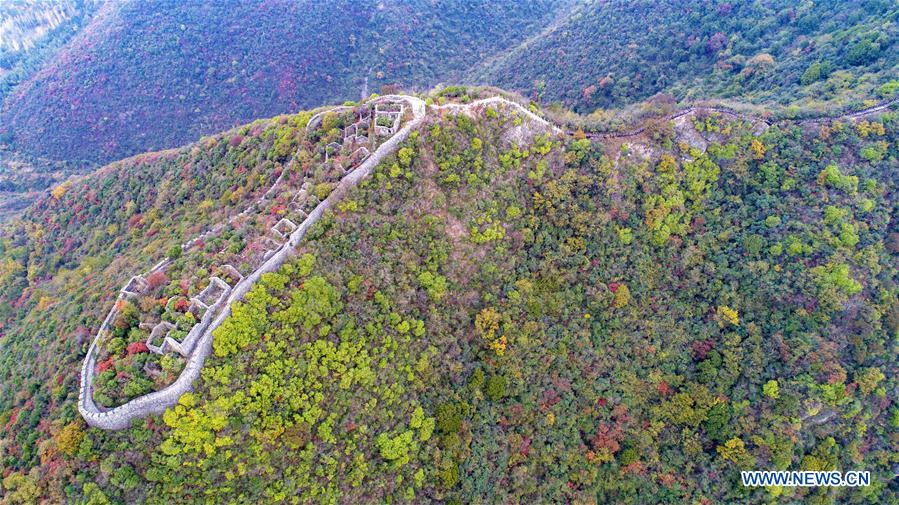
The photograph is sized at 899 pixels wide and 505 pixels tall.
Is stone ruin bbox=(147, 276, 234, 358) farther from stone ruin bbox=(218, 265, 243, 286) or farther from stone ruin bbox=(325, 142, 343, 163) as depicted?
stone ruin bbox=(325, 142, 343, 163)

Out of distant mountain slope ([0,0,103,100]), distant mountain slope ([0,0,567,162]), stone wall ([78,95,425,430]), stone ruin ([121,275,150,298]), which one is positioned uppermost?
distant mountain slope ([0,0,103,100])

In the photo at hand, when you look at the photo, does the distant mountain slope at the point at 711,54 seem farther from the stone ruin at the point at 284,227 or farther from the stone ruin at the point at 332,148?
the stone ruin at the point at 284,227

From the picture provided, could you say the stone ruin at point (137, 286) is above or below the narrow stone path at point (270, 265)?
above

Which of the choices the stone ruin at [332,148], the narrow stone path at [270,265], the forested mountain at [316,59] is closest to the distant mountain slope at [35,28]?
the forested mountain at [316,59]

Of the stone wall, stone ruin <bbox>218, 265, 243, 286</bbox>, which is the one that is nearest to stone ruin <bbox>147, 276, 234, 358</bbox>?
the stone wall

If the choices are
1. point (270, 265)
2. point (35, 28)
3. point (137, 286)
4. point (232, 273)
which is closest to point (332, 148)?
point (270, 265)

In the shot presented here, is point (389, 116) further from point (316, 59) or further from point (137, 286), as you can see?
point (316, 59)
